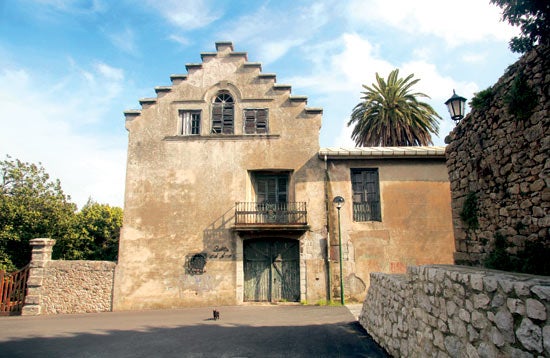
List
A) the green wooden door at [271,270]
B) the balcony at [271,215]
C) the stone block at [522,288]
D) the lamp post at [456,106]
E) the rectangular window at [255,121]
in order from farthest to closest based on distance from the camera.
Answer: the rectangular window at [255,121], the green wooden door at [271,270], the balcony at [271,215], the lamp post at [456,106], the stone block at [522,288]

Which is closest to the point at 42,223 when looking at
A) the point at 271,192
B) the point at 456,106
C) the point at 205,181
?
the point at 205,181

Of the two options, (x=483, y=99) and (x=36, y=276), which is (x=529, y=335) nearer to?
(x=483, y=99)

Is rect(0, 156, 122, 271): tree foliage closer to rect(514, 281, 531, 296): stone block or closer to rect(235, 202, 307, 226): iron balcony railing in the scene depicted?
rect(235, 202, 307, 226): iron balcony railing

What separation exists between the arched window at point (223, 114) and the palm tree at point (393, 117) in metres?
10.8

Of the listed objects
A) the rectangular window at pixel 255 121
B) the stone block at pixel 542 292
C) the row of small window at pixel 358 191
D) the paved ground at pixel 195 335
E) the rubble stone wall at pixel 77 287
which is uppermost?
the rectangular window at pixel 255 121

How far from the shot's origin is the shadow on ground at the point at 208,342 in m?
7.34

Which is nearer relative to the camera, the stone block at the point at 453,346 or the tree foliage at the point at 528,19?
the stone block at the point at 453,346

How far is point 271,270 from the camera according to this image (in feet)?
49.2

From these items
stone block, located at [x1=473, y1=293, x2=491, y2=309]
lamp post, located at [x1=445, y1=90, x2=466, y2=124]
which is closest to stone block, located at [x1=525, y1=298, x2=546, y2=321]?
stone block, located at [x1=473, y1=293, x2=491, y2=309]

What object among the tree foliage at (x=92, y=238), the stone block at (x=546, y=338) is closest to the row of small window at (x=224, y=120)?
the tree foliage at (x=92, y=238)

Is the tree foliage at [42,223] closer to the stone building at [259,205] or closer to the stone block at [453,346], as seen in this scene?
the stone building at [259,205]

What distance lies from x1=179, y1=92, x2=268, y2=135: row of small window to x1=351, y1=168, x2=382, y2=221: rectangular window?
190 inches

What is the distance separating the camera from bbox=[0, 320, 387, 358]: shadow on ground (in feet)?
24.1

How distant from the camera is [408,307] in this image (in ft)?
19.1
